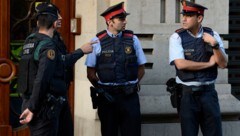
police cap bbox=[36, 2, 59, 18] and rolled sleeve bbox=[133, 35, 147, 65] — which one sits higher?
police cap bbox=[36, 2, 59, 18]

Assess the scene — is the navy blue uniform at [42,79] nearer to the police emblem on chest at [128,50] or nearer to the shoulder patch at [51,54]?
the shoulder patch at [51,54]

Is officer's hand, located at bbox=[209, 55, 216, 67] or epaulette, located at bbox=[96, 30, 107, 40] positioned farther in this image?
epaulette, located at bbox=[96, 30, 107, 40]

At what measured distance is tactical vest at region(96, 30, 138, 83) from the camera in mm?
7180

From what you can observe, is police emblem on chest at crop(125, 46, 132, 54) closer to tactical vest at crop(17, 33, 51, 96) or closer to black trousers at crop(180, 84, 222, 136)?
black trousers at crop(180, 84, 222, 136)

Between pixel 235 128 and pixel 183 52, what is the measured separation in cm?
156

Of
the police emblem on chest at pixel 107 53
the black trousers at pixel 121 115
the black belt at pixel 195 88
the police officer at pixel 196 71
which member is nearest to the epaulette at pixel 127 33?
the police emblem on chest at pixel 107 53

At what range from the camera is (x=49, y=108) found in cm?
612

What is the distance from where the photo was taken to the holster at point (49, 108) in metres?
6.12

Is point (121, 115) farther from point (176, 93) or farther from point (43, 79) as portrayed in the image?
point (43, 79)

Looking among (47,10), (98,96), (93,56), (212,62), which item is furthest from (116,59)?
(47,10)

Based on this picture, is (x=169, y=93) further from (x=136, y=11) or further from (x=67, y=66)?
(x=67, y=66)

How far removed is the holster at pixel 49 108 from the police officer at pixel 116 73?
1045mm

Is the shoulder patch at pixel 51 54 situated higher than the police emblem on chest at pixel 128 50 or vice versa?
the police emblem on chest at pixel 128 50

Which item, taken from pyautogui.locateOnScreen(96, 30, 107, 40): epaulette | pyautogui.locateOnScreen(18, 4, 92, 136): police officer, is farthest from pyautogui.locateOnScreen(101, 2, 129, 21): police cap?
pyautogui.locateOnScreen(18, 4, 92, 136): police officer
